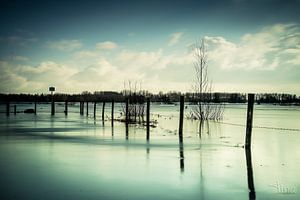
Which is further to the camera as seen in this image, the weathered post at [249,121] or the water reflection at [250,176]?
the weathered post at [249,121]

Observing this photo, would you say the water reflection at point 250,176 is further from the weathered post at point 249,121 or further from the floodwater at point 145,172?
the weathered post at point 249,121

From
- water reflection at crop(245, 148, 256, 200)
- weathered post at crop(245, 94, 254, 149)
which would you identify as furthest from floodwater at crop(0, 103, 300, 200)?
weathered post at crop(245, 94, 254, 149)

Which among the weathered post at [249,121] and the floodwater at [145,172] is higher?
the weathered post at [249,121]

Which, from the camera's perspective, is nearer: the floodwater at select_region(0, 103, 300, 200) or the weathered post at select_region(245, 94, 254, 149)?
the floodwater at select_region(0, 103, 300, 200)

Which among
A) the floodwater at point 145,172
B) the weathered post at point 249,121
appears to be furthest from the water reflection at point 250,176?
the weathered post at point 249,121

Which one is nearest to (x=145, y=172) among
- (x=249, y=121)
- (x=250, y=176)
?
(x=250, y=176)

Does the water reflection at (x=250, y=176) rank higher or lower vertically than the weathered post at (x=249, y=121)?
lower

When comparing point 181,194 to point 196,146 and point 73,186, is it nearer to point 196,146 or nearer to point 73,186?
point 73,186

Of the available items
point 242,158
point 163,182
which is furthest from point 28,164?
point 242,158

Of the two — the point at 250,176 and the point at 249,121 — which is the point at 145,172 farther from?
the point at 249,121

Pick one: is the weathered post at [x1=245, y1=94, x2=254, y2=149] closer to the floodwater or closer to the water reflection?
the floodwater

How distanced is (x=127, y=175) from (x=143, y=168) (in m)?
0.99

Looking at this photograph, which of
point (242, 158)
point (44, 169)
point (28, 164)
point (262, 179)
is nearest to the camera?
point (262, 179)

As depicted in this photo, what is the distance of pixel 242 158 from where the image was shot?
1087 cm
